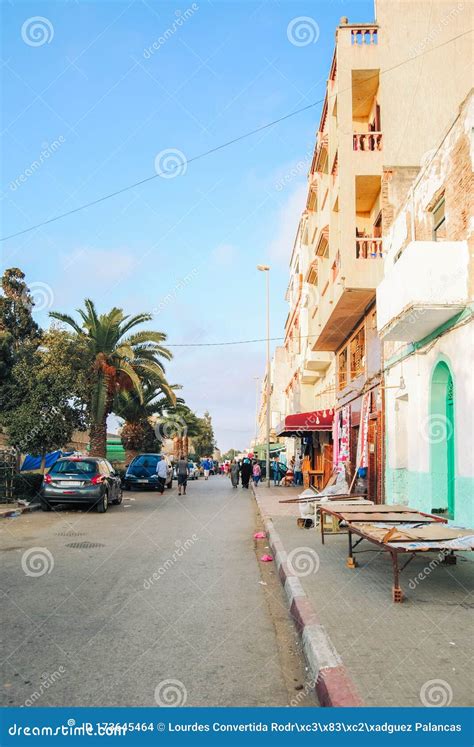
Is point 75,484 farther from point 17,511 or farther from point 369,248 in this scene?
point 369,248

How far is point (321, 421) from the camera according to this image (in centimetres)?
2612

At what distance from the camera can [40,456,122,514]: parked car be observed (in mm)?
16891

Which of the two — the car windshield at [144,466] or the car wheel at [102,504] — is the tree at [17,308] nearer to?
the car windshield at [144,466]

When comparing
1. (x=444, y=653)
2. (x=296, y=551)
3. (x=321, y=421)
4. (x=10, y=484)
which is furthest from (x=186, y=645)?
(x=321, y=421)

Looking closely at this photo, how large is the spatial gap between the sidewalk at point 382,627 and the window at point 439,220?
656 centimetres

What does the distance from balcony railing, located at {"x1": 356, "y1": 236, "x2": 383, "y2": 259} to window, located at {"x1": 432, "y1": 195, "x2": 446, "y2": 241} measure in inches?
194

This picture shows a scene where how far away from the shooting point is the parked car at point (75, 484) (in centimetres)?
1689

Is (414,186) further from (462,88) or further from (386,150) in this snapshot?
(462,88)

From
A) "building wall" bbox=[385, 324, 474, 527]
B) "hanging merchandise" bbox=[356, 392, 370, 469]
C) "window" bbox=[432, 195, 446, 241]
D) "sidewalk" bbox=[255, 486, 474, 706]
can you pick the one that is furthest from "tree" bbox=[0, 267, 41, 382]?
"sidewalk" bbox=[255, 486, 474, 706]

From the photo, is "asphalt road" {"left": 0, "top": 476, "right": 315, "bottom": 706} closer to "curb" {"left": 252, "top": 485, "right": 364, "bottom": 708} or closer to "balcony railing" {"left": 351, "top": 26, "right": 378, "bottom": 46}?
"curb" {"left": 252, "top": 485, "right": 364, "bottom": 708}

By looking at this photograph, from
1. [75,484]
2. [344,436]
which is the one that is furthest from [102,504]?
[344,436]

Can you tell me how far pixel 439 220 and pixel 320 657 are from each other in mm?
10201

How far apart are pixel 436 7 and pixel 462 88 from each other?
2870mm

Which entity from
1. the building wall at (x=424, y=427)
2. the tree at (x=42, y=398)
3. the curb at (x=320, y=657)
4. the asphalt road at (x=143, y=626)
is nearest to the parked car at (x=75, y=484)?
the tree at (x=42, y=398)
